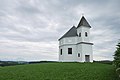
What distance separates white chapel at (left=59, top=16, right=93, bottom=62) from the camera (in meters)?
35.9

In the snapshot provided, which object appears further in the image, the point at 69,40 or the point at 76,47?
the point at 69,40

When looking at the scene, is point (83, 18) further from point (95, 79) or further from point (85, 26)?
point (95, 79)

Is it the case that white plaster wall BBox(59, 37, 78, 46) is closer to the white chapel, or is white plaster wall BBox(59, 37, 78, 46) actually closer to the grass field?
the white chapel

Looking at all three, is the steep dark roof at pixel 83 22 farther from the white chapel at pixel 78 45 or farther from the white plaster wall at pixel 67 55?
the white plaster wall at pixel 67 55

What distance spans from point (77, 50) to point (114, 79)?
27.0 m

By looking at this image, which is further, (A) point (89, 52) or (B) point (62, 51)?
(B) point (62, 51)

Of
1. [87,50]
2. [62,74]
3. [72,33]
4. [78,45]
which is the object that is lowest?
[62,74]

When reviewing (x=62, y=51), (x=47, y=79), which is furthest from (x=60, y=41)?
(x=47, y=79)

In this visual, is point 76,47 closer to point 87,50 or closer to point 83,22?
point 87,50

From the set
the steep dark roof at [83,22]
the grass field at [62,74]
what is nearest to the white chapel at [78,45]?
the steep dark roof at [83,22]

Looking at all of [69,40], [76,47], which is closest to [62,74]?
[76,47]

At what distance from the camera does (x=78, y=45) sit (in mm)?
37094

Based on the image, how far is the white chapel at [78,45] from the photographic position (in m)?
35.9

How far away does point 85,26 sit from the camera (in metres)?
37.1
